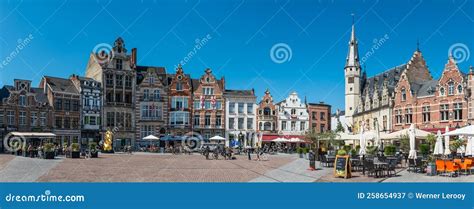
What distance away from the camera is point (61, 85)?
144ft

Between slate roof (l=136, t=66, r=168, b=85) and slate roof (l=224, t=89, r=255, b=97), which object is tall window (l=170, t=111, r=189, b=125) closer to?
slate roof (l=136, t=66, r=168, b=85)

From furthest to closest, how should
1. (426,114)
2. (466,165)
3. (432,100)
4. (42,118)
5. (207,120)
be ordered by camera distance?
(207,120), (42,118), (426,114), (432,100), (466,165)

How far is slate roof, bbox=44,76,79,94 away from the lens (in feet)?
Answer: 141

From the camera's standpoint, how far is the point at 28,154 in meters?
31.6

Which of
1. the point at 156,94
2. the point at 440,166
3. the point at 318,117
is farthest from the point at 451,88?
the point at 156,94

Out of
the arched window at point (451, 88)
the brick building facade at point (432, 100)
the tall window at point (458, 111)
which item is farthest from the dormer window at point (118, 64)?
the tall window at point (458, 111)

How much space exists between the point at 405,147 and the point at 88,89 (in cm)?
2918

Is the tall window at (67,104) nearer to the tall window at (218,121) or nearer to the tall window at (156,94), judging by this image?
the tall window at (156,94)

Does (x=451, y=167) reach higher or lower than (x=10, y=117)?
lower

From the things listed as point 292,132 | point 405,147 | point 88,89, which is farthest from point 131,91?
point 405,147

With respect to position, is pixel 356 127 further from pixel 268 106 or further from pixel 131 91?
pixel 131 91

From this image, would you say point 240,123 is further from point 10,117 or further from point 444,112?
point 10,117

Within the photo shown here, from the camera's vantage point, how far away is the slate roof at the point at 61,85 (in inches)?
1688

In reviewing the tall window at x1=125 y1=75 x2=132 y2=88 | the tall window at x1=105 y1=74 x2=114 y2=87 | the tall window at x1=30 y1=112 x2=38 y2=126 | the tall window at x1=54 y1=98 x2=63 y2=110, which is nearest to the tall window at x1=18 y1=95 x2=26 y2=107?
the tall window at x1=30 y1=112 x2=38 y2=126
